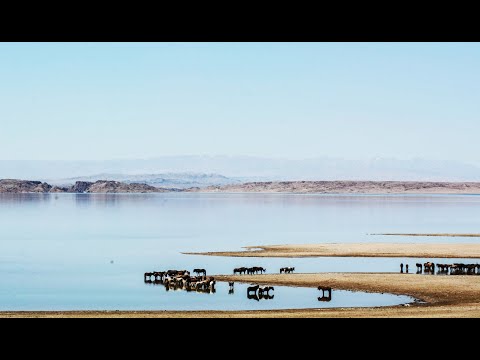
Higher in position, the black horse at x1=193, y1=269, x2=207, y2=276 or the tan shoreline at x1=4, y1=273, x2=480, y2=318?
the tan shoreline at x1=4, y1=273, x2=480, y2=318

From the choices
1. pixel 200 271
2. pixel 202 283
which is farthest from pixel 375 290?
pixel 200 271

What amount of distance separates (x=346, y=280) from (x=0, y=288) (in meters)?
18.0

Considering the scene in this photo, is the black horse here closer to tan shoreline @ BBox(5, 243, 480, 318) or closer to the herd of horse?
the herd of horse

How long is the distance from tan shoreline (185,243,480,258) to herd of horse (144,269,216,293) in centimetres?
1341

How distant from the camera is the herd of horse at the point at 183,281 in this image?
3703 cm

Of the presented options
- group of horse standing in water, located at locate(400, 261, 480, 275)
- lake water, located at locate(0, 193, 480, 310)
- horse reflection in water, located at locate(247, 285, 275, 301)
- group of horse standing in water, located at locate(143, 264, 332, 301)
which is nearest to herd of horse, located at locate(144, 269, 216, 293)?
group of horse standing in water, located at locate(143, 264, 332, 301)

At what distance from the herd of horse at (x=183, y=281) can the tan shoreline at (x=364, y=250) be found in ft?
44.0

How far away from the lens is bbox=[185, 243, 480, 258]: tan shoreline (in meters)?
56.1

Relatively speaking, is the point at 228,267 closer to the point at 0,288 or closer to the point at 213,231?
the point at 0,288

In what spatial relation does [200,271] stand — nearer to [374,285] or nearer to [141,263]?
[141,263]

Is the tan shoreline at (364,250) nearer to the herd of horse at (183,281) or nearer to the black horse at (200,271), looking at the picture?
the black horse at (200,271)

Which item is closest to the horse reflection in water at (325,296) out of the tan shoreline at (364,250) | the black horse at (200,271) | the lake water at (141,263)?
the lake water at (141,263)
